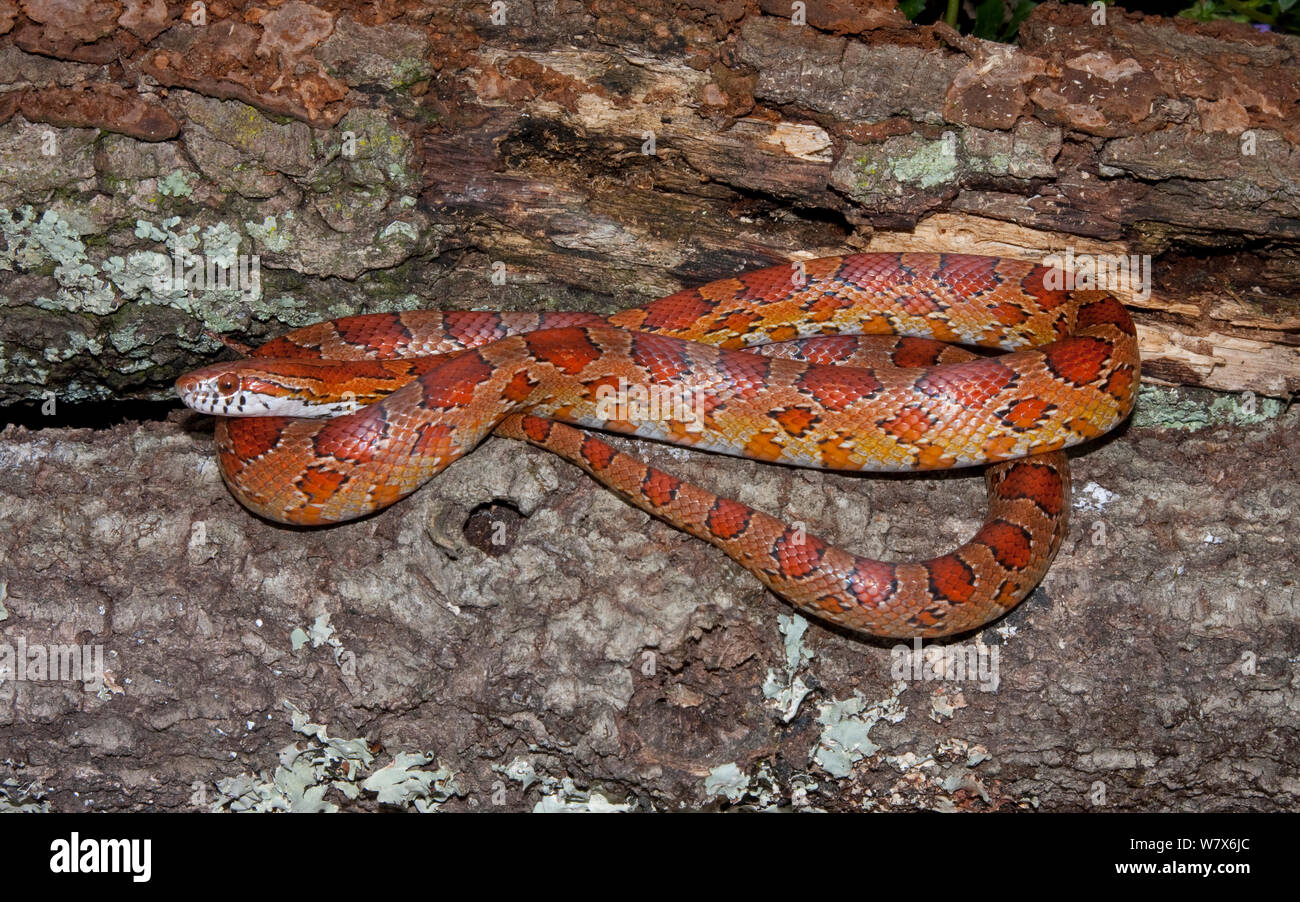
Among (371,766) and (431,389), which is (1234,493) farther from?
(371,766)

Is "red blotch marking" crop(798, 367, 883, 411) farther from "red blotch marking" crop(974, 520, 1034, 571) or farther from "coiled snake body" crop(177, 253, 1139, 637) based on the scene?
"red blotch marking" crop(974, 520, 1034, 571)

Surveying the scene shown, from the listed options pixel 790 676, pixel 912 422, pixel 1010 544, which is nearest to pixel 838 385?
pixel 912 422

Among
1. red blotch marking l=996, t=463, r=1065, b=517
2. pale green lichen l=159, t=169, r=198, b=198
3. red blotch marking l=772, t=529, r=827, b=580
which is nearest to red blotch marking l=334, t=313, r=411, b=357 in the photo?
pale green lichen l=159, t=169, r=198, b=198

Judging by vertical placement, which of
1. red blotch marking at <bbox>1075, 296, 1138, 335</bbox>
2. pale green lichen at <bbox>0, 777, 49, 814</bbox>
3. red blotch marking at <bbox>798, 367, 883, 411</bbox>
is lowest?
pale green lichen at <bbox>0, 777, 49, 814</bbox>

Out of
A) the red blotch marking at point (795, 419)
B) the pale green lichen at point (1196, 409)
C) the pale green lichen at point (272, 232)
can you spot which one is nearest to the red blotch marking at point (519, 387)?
the red blotch marking at point (795, 419)

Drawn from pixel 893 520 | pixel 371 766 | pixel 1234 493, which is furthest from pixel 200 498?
pixel 1234 493

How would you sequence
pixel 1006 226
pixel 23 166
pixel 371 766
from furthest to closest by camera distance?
1. pixel 1006 226
2. pixel 23 166
3. pixel 371 766
